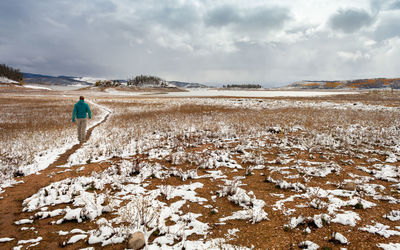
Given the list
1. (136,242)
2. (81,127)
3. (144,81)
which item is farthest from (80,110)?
(144,81)

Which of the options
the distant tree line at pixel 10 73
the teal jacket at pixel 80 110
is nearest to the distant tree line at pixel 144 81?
the distant tree line at pixel 10 73

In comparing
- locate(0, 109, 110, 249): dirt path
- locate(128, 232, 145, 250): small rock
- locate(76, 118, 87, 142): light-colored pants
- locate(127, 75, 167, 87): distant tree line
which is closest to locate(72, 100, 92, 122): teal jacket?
locate(76, 118, 87, 142): light-colored pants

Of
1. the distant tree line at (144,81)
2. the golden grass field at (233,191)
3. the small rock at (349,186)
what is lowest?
the golden grass field at (233,191)

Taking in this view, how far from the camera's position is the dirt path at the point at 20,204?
14.2 ft

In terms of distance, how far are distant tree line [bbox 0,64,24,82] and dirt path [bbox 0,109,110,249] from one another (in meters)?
167

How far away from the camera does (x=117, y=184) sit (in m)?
6.76

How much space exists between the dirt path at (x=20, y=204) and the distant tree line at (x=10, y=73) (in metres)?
167

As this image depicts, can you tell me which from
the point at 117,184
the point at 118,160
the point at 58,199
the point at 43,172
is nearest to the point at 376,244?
the point at 117,184

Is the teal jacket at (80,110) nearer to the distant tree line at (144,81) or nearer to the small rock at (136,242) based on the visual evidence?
the small rock at (136,242)

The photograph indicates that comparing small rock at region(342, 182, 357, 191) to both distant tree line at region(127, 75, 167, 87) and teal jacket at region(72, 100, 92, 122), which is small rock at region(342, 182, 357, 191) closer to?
teal jacket at region(72, 100, 92, 122)

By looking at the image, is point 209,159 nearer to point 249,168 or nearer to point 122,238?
point 249,168

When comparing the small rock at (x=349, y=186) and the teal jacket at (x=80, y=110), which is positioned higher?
the teal jacket at (x=80, y=110)

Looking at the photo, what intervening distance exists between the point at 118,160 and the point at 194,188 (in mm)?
4836

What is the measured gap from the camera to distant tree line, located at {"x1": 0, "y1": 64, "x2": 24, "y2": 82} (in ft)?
402
